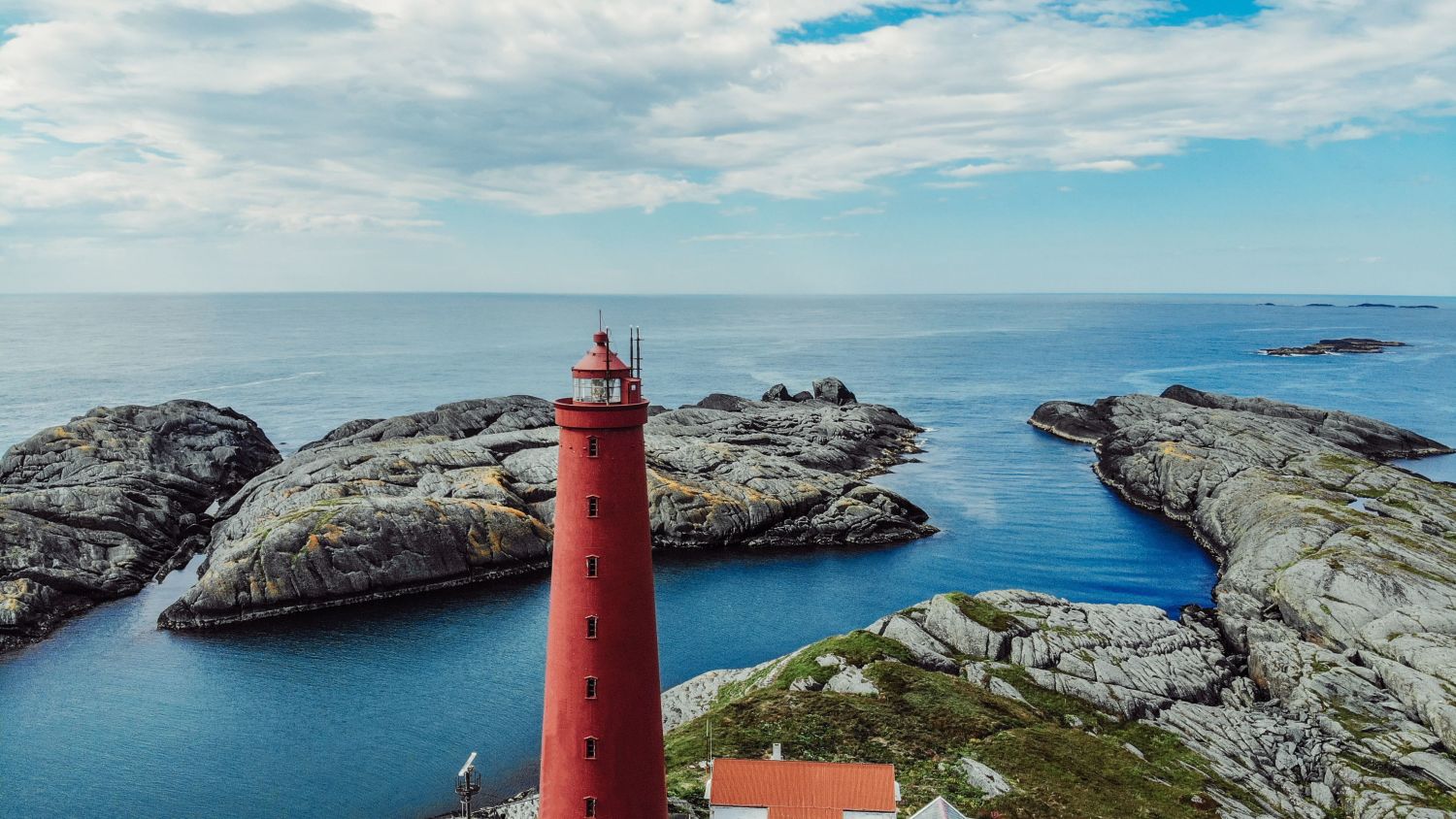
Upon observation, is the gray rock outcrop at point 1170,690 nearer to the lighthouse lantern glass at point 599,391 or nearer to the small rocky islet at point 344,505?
the lighthouse lantern glass at point 599,391

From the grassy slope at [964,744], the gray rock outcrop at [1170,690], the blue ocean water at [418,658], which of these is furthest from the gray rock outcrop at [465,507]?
the grassy slope at [964,744]

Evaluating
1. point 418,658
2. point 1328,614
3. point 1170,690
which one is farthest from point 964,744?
point 418,658

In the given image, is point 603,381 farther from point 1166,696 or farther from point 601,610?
point 1166,696

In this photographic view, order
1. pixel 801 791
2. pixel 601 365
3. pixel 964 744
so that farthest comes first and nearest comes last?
pixel 964 744 → pixel 801 791 → pixel 601 365

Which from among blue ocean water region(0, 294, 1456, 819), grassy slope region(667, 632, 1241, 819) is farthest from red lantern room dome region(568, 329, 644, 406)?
blue ocean water region(0, 294, 1456, 819)

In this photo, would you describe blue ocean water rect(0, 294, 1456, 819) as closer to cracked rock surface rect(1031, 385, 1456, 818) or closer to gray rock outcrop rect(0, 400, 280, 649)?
gray rock outcrop rect(0, 400, 280, 649)

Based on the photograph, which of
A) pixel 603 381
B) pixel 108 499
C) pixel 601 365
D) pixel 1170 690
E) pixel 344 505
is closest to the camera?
pixel 603 381
